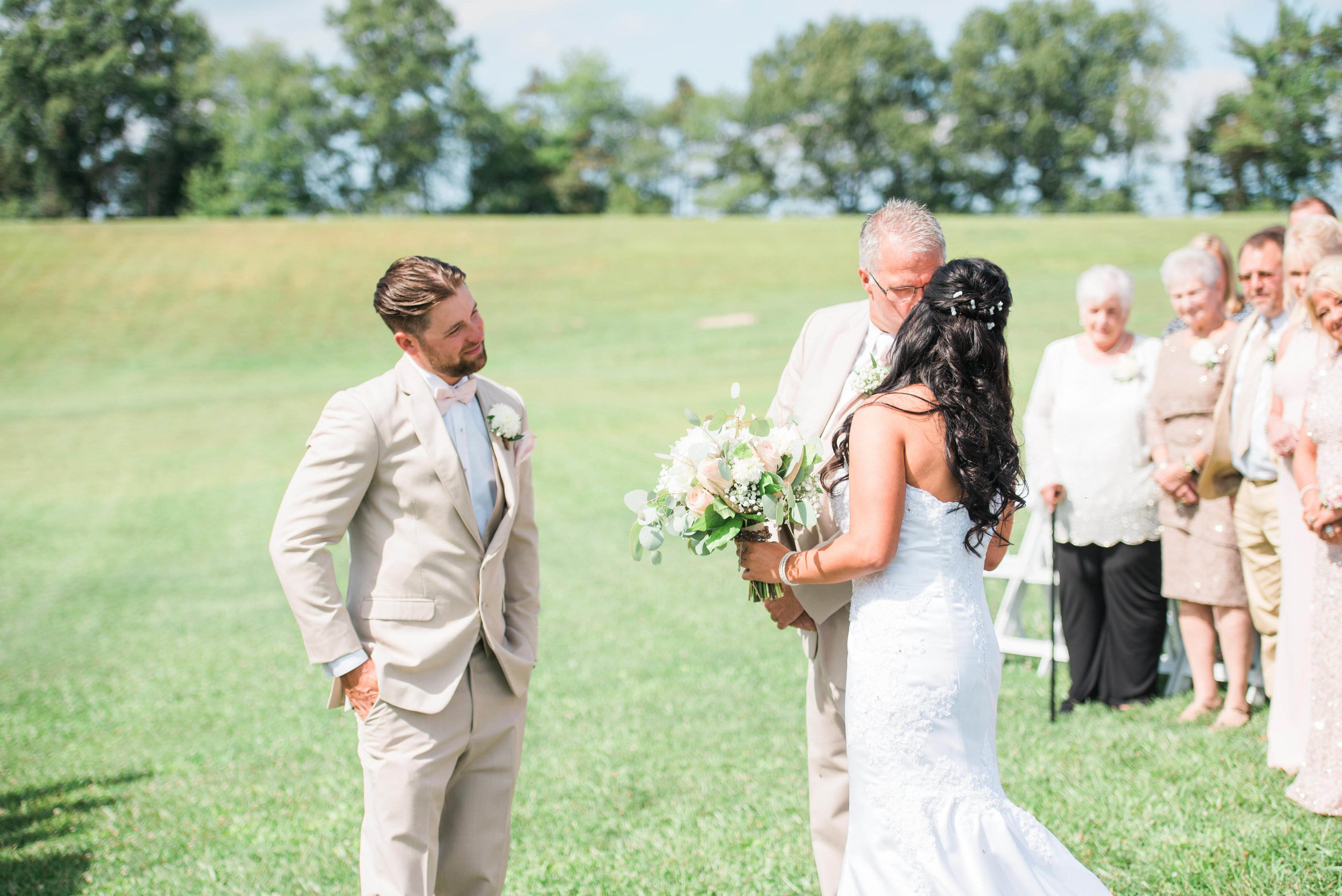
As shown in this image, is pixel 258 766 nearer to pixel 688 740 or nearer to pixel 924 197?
pixel 688 740

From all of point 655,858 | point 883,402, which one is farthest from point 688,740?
point 883,402

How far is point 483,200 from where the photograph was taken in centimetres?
7438

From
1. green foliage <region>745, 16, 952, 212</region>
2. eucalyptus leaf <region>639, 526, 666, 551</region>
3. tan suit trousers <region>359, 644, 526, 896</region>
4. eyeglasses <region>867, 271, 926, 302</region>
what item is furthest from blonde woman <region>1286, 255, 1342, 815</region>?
green foliage <region>745, 16, 952, 212</region>

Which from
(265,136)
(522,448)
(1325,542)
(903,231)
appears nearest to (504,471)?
(522,448)

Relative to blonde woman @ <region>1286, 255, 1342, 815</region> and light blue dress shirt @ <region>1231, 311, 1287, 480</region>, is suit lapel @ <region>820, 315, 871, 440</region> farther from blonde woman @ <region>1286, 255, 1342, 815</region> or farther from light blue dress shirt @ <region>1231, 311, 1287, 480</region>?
light blue dress shirt @ <region>1231, 311, 1287, 480</region>

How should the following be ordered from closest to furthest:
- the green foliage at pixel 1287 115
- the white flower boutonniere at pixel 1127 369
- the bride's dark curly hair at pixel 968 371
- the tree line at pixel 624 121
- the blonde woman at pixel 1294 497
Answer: the bride's dark curly hair at pixel 968 371, the blonde woman at pixel 1294 497, the white flower boutonniere at pixel 1127 369, the green foliage at pixel 1287 115, the tree line at pixel 624 121

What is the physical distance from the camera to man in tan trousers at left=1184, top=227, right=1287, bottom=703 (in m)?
5.39

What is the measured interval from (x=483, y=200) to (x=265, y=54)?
19811 millimetres

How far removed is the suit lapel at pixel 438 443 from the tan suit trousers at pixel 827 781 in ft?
4.42

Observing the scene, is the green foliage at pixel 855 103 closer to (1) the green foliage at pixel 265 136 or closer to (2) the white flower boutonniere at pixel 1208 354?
(1) the green foliage at pixel 265 136

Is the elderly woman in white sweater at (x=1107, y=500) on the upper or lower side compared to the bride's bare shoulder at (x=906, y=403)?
lower

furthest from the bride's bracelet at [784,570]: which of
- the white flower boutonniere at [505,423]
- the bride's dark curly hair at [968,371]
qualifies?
the white flower boutonniere at [505,423]

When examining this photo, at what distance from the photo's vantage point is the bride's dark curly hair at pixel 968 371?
2.95 m

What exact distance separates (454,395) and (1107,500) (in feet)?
14.1
